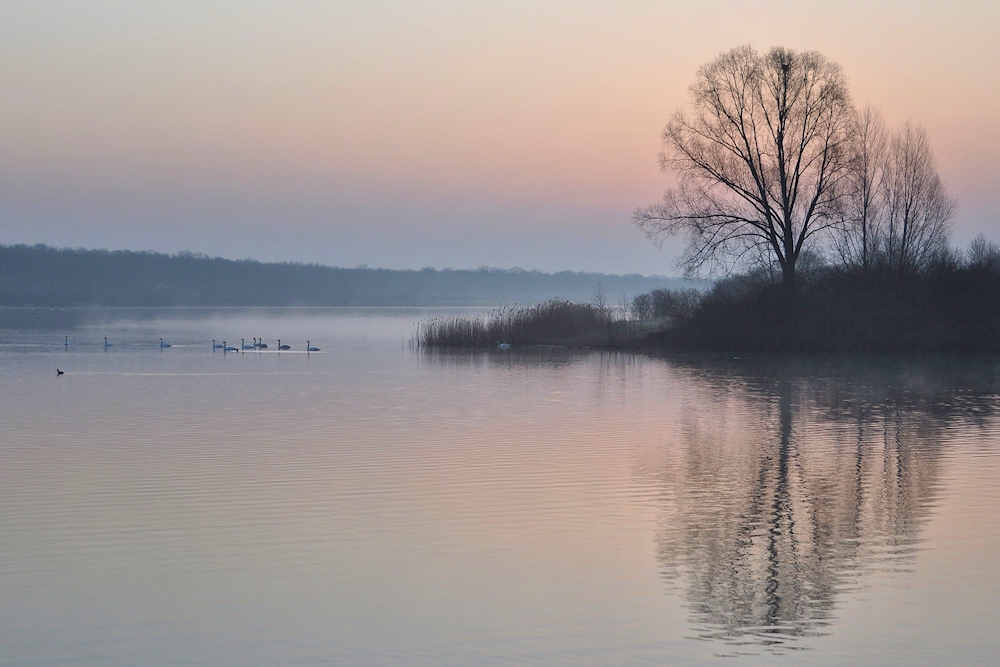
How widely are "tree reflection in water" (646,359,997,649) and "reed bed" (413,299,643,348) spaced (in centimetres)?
2023

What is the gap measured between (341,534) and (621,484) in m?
3.78

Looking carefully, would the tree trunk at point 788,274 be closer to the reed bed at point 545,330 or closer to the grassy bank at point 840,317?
the grassy bank at point 840,317

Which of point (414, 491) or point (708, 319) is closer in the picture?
point (414, 491)

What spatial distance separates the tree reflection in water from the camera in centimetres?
→ 768

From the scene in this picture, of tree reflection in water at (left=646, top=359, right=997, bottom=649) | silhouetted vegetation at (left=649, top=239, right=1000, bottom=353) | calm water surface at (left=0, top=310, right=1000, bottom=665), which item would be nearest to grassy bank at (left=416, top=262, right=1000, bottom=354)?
silhouetted vegetation at (left=649, top=239, right=1000, bottom=353)

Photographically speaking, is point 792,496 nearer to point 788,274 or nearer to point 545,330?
point 788,274

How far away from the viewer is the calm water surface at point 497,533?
6.80 metres


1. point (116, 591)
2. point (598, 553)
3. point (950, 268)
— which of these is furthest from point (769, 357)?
point (116, 591)

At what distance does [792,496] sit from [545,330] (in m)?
33.9

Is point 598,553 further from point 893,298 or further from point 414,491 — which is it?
point 893,298

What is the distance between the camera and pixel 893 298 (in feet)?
131

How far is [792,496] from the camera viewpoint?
456 inches

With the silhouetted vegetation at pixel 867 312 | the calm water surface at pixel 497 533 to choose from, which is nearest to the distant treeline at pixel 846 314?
the silhouetted vegetation at pixel 867 312

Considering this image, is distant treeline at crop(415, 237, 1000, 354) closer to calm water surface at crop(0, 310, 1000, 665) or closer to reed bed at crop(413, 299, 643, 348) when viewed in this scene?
reed bed at crop(413, 299, 643, 348)
